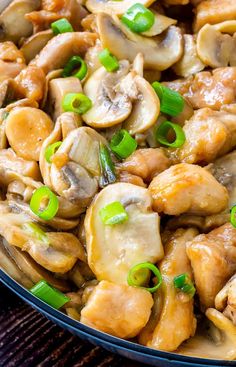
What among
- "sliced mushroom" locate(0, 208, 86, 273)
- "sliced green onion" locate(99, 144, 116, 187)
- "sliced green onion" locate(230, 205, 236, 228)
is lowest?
"sliced green onion" locate(230, 205, 236, 228)

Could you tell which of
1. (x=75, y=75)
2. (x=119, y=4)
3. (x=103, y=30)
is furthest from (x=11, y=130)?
(x=119, y=4)

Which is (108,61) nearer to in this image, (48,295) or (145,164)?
(145,164)

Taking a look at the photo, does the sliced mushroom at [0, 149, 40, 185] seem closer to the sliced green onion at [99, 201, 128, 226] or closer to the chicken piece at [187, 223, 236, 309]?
the sliced green onion at [99, 201, 128, 226]

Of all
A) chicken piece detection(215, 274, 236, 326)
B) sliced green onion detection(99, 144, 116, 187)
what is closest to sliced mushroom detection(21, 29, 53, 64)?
sliced green onion detection(99, 144, 116, 187)

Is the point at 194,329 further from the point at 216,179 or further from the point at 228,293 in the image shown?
the point at 216,179

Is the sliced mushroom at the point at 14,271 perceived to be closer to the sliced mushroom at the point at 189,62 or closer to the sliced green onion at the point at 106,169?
the sliced green onion at the point at 106,169

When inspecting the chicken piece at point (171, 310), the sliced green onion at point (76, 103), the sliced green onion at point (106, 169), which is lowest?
the chicken piece at point (171, 310)

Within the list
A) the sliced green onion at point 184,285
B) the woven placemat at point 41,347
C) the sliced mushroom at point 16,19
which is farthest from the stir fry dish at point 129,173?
the woven placemat at point 41,347

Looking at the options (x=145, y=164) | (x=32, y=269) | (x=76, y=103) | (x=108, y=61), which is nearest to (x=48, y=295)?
(x=32, y=269)

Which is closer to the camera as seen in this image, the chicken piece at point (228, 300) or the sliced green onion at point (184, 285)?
the chicken piece at point (228, 300)
